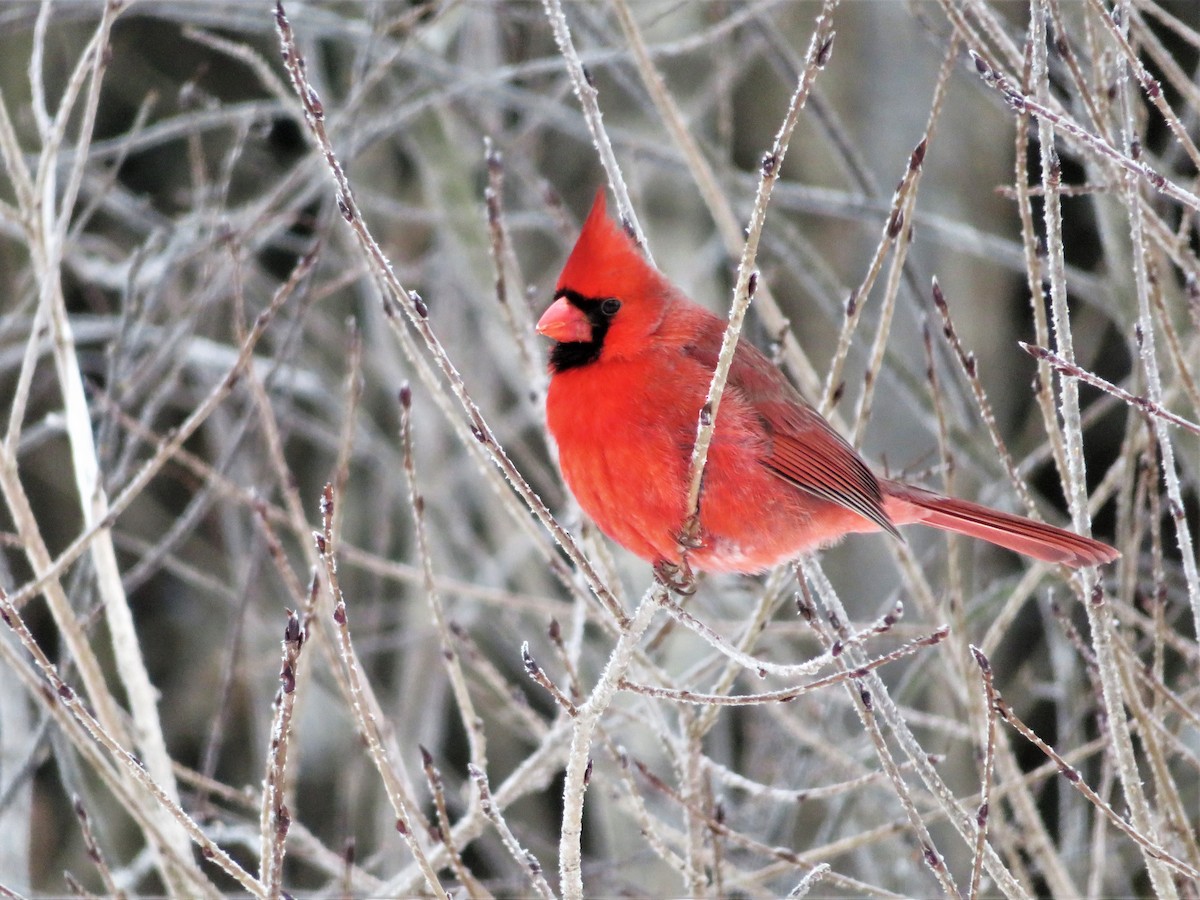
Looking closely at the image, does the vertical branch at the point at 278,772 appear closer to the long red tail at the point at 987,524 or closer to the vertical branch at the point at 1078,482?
the vertical branch at the point at 1078,482

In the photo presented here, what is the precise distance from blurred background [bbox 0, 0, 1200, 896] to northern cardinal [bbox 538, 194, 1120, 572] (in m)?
0.11

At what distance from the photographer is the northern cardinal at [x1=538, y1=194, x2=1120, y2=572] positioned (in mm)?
2715

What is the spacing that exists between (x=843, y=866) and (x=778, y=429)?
3093mm

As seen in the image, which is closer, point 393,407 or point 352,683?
point 352,683

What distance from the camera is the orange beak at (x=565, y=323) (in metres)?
2.85

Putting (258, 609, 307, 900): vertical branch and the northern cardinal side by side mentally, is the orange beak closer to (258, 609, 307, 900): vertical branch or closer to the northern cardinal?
the northern cardinal

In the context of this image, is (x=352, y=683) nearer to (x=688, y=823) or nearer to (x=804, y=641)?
(x=688, y=823)

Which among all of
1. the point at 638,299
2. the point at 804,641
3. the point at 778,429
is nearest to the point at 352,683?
the point at 638,299

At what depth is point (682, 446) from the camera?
2.72 metres

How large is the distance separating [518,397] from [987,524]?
3.60m

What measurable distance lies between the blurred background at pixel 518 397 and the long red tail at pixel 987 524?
0.10 meters

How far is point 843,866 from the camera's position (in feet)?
18.6

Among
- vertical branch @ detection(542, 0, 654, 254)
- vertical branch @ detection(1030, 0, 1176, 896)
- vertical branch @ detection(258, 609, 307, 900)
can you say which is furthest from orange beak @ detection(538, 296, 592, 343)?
vertical branch @ detection(258, 609, 307, 900)

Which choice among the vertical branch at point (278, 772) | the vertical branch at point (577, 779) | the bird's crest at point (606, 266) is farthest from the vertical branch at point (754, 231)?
the bird's crest at point (606, 266)
